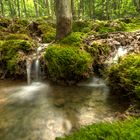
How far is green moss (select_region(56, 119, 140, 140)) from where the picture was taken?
354 centimetres

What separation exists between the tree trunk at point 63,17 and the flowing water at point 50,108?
2.11 meters

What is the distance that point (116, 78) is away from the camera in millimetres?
7059

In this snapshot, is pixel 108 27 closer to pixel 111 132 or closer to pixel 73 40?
pixel 73 40

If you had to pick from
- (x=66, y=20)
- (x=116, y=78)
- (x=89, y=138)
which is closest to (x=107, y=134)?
(x=89, y=138)

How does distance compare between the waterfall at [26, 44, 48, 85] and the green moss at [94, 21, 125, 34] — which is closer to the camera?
the waterfall at [26, 44, 48, 85]

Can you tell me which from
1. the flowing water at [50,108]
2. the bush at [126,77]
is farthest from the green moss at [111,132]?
the bush at [126,77]

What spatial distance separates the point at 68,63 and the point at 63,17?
2.13 metres

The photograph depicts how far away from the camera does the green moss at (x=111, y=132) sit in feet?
11.6

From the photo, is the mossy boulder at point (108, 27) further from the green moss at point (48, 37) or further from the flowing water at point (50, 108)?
the flowing water at point (50, 108)

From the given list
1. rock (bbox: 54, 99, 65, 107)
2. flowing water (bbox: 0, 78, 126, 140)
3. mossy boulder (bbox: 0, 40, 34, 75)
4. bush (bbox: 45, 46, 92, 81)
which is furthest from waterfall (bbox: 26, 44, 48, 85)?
rock (bbox: 54, 99, 65, 107)

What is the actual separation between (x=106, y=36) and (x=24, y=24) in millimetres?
6858

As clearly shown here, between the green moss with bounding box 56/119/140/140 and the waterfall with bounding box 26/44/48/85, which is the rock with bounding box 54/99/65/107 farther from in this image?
the green moss with bounding box 56/119/140/140

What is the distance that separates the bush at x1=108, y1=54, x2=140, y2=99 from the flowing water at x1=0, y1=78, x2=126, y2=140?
1.20 ft

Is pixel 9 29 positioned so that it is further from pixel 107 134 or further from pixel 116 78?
pixel 107 134
